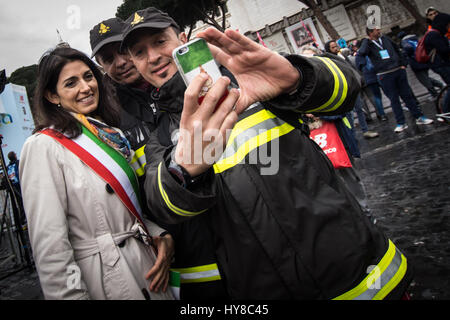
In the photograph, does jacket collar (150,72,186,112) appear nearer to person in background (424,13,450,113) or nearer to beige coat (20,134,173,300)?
beige coat (20,134,173,300)

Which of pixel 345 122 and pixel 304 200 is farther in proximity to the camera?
pixel 345 122

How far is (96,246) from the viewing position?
1426mm

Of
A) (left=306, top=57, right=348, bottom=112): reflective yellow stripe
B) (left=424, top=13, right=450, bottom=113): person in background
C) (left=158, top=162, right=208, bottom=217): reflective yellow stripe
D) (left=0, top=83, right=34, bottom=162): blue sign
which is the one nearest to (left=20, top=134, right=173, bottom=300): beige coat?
(left=158, top=162, right=208, bottom=217): reflective yellow stripe

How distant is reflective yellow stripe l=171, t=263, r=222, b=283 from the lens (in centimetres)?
144

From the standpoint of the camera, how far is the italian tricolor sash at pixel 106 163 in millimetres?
1539

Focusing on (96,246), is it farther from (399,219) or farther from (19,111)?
(19,111)

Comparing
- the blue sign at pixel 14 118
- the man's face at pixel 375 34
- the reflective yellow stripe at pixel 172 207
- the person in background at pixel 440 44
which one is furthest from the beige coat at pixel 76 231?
the blue sign at pixel 14 118

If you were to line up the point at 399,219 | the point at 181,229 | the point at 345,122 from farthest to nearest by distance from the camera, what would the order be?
the point at 345,122
the point at 399,219
the point at 181,229

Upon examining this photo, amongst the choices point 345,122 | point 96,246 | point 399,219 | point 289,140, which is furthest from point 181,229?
point 345,122

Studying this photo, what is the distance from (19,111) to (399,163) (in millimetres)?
13164

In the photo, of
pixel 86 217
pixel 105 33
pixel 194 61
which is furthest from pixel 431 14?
pixel 86 217

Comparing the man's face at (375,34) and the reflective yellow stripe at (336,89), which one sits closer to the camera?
the reflective yellow stripe at (336,89)

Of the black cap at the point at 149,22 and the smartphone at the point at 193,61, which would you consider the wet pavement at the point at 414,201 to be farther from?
the black cap at the point at 149,22


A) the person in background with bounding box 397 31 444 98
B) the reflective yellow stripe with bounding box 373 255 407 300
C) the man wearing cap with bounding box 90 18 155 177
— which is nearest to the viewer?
the reflective yellow stripe with bounding box 373 255 407 300
